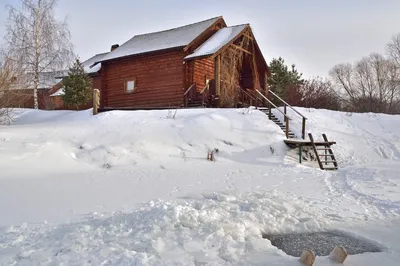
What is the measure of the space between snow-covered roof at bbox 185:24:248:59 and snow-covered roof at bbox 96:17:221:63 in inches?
30.8

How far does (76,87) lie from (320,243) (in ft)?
72.6

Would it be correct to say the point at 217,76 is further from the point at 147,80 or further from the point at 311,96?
the point at 311,96

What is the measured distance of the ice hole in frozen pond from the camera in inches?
163

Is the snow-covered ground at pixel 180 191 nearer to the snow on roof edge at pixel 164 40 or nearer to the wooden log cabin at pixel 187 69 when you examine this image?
the wooden log cabin at pixel 187 69

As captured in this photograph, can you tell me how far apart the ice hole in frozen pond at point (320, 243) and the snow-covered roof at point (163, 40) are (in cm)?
1470

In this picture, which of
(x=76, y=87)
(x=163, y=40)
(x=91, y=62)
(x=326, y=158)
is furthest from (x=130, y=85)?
(x=91, y=62)

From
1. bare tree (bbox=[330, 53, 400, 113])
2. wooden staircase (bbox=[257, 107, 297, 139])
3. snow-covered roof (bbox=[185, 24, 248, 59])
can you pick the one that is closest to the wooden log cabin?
snow-covered roof (bbox=[185, 24, 248, 59])

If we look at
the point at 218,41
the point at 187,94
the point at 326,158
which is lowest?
the point at 326,158

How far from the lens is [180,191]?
7.11 meters

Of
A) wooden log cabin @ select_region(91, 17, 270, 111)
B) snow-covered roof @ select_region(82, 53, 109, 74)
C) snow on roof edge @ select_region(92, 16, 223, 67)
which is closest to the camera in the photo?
wooden log cabin @ select_region(91, 17, 270, 111)

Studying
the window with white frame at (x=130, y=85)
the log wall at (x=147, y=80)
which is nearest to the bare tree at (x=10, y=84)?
the log wall at (x=147, y=80)

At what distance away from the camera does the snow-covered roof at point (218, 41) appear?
16783mm

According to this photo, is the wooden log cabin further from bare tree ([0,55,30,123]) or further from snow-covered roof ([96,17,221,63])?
bare tree ([0,55,30,123])

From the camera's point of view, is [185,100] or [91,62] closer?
[185,100]
